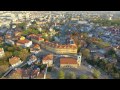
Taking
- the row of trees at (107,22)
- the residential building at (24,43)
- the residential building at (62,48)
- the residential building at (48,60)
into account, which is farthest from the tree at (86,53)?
the row of trees at (107,22)

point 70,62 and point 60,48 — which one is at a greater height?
point 60,48

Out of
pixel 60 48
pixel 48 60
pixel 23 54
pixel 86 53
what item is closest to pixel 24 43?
pixel 23 54

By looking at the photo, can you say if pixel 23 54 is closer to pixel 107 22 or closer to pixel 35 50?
pixel 35 50

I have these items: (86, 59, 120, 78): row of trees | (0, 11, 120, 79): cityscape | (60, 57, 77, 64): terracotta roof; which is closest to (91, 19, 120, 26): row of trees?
(0, 11, 120, 79): cityscape

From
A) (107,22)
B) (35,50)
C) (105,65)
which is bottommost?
(105,65)

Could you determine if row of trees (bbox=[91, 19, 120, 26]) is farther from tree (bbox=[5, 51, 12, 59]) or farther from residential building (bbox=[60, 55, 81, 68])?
tree (bbox=[5, 51, 12, 59])

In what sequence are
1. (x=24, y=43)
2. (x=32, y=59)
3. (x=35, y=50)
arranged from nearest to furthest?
(x=32, y=59) < (x=35, y=50) < (x=24, y=43)

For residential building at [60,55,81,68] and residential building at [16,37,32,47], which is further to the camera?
residential building at [16,37,32,47]
